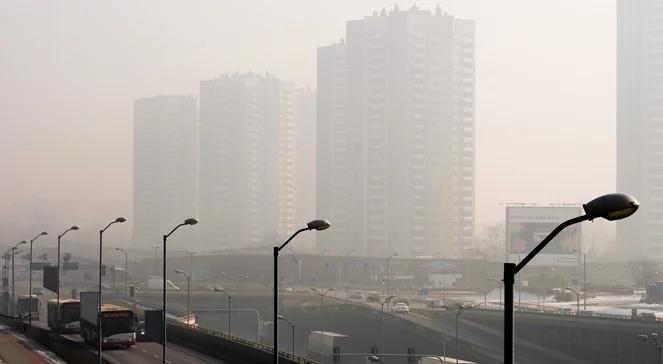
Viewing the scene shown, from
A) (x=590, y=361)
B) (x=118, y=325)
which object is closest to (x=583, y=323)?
(x=590, y=361)

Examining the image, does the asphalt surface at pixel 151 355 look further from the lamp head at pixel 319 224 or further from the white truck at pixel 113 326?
the lamp head at pixel 319 224

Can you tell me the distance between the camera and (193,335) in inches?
3691

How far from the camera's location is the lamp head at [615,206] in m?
16.7

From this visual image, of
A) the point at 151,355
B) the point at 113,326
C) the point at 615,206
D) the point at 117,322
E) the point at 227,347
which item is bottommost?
the point at 151,355

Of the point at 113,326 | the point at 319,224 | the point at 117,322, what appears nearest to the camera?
the point at 319,224

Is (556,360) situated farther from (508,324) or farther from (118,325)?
(508,324)

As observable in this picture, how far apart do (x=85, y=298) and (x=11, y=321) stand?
46758 mm

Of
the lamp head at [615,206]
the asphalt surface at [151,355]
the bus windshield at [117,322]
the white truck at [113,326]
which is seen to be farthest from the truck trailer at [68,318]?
the lamp head at [615,206]

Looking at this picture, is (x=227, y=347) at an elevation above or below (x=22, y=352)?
above

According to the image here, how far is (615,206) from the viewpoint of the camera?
1669cm

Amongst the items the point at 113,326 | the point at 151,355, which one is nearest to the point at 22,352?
the point at 113,326

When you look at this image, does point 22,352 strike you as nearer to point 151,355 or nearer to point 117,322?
point 117,322

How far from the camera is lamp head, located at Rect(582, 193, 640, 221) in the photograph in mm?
16672

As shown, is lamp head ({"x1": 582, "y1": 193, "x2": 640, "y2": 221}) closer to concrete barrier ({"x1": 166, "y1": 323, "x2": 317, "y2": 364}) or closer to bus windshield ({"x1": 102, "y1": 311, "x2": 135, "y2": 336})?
concrete barrier ({"x1": 166, "y1": 323, "x2": 317, "y2": 364})
